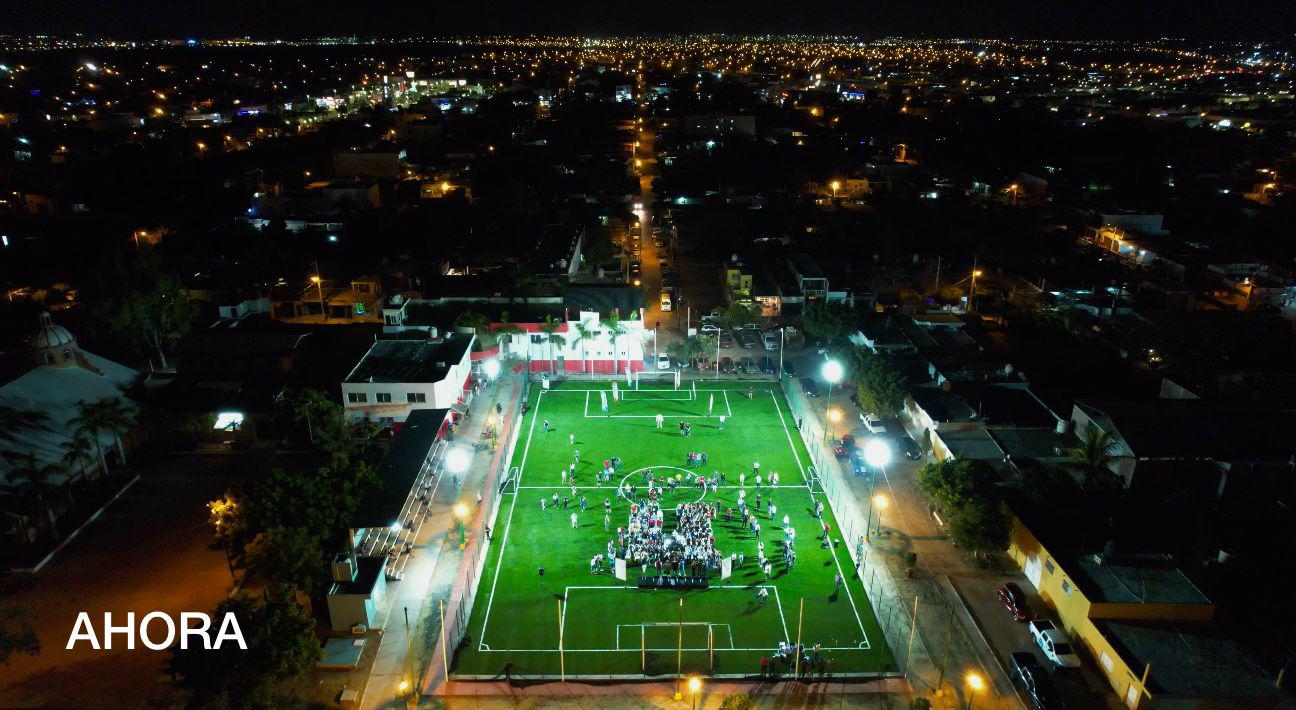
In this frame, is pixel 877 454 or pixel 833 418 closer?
pixel 877 454

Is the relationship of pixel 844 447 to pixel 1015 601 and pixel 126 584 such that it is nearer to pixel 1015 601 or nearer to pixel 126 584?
pixel 1015 601

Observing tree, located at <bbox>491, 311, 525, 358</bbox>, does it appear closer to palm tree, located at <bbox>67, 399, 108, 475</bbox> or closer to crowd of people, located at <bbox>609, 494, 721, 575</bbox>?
crowd of people, located at <bbox>609, 494, 721, 575</bbox>

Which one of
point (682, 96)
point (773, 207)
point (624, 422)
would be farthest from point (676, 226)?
point (682, 96)

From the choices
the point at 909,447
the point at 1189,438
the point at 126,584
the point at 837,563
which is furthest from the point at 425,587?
Answer: the point at 1189,438

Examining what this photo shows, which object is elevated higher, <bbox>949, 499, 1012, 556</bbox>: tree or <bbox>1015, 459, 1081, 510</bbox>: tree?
<bbox>1015, 459, 1081, 510</bbox>: tree

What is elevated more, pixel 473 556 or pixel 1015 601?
pixel 1015 601

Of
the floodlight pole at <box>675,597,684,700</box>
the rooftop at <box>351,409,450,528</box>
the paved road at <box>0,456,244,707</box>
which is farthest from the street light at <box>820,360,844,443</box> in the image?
the paved road at <box>0,456,244,707</box>
